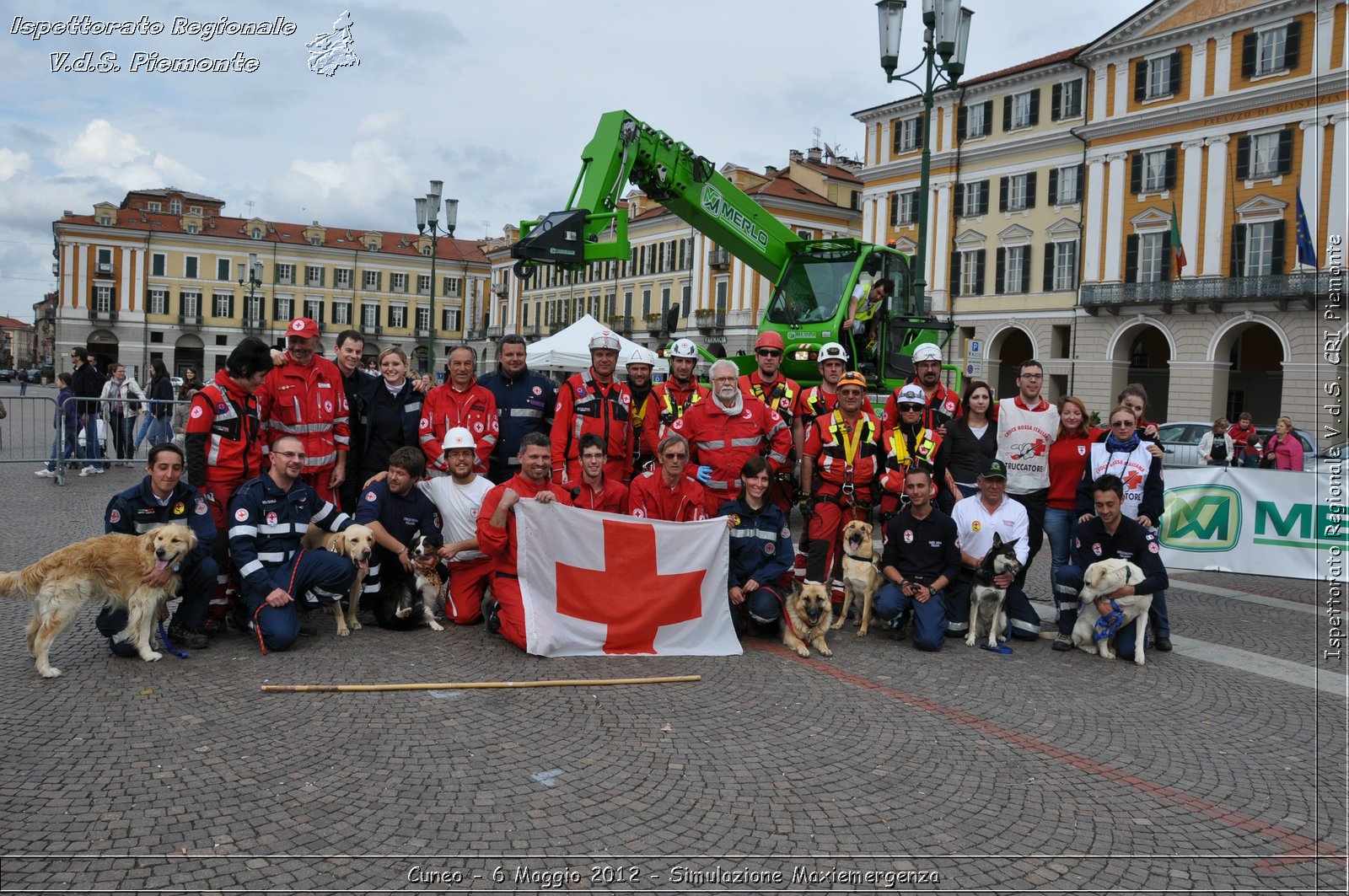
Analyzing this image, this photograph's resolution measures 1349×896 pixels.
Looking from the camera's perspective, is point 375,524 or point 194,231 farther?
point 194,231

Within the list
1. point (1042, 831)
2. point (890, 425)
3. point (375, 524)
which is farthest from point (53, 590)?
point (890, 425)

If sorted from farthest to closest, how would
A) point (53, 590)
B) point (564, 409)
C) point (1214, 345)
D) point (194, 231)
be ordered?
point (194, 231)
point (1214, 345)
point (564, 409)
point (53, 590)

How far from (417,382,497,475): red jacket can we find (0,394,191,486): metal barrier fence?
32.3 feet

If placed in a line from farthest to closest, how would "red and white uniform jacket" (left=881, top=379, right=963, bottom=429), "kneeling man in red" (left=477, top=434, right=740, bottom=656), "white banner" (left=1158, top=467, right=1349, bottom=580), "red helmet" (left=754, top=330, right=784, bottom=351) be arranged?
1. "white banner" (left=1158, top=467, right=1349, bottom=580)
2. "red helmet" (left=754, top=330, right=784, bottom=351)
3. "red and white uniform jacket" (left=881, top=379, right=963, bottom=429)
4. "kneeling man in red" (left=477, top=434, right=740, bottom=656)

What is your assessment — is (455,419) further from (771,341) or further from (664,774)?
(664,774)

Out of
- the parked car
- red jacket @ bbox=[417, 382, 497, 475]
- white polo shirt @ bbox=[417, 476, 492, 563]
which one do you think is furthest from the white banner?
the parked car

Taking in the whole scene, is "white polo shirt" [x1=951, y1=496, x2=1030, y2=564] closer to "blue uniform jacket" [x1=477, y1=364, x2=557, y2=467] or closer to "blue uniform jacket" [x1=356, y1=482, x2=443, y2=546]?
"blue uniform jacket" [x1=477, y1=364, x2=557, y2=467]

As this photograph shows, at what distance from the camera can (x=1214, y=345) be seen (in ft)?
136

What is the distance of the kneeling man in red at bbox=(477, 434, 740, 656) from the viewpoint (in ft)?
21.8

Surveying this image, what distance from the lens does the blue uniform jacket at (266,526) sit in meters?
6.38

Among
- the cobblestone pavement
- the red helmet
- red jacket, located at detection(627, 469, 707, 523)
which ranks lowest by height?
the cobblestone pavement

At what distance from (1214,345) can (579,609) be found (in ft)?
140

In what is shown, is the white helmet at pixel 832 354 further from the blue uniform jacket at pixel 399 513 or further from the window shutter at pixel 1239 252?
the window shutter at pixel 1239 252

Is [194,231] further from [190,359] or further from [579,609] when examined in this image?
[579,609]
